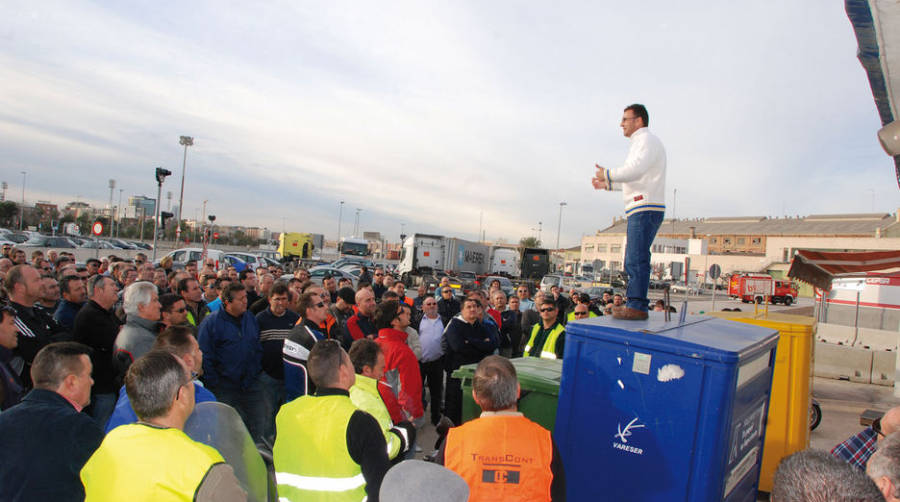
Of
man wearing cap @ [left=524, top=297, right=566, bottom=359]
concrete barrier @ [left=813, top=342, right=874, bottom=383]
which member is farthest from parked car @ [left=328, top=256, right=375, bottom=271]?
man wearing cap @ [left=524, top=297, right=566, bottom=359]

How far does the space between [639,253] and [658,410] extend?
4.62 feet

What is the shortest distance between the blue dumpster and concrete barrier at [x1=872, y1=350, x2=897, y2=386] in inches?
446

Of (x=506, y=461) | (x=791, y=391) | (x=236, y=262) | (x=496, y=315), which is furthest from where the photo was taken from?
(x=236, y=262)

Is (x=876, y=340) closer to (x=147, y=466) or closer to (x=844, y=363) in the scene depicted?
(x=844, y=363)

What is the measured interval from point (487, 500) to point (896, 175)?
26.5ft

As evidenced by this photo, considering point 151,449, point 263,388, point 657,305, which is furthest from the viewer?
point 657,305

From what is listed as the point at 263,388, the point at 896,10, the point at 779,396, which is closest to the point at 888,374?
the point at 779,396

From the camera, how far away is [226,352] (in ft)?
15.8

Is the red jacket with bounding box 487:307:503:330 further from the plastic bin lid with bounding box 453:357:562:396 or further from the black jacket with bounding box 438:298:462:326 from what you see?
the plastic bin lid with bounding box 453:357:562:396

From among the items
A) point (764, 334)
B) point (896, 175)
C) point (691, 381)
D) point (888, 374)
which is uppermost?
point (896, 175)

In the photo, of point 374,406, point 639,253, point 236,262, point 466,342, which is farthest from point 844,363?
point 236,262

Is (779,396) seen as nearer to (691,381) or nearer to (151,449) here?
(691,381)

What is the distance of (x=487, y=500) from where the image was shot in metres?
2.20

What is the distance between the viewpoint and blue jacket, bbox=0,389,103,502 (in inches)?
86.1
